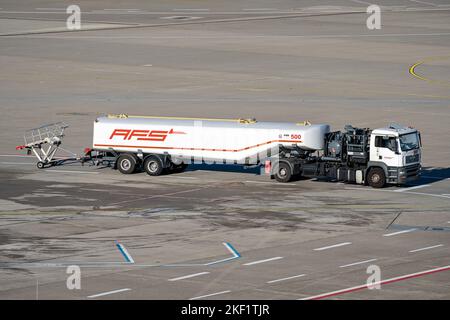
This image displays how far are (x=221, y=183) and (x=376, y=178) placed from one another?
9.09 meters

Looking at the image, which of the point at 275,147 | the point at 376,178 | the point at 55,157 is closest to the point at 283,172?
the point at 275,147

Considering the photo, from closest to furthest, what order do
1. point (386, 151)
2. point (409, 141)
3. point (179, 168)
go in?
point (386, 151) < point (409, 141) < point (179, 168)

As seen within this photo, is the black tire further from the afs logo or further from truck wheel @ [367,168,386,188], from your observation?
truck wheel @ [367,168,386,188]

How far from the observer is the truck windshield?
5988 centimetres

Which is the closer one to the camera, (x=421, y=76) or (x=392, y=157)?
(x=392, y=157)

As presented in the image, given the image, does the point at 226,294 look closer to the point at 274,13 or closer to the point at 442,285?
the point at 442,285

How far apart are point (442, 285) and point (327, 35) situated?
9242cm

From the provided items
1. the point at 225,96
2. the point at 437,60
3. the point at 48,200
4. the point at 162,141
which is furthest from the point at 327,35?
the point at 48,200

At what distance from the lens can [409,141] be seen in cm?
6059

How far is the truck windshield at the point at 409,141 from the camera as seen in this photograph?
59875 millimetres

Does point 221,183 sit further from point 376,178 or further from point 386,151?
point 386,151

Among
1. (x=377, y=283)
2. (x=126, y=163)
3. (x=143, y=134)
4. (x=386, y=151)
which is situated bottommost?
(x=377, y=283)

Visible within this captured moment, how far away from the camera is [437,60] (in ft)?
368

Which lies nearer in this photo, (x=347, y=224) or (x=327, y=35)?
(x=347, y=224)
